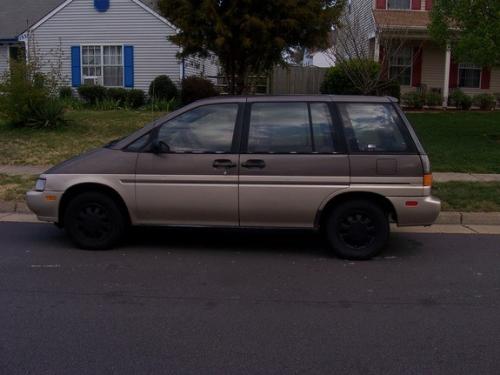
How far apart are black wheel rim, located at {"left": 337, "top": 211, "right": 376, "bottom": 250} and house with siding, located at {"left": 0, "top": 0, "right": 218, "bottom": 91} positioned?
56.9 ft

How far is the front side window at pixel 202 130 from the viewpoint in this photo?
21.1ft

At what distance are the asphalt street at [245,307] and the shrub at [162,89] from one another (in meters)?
15.6

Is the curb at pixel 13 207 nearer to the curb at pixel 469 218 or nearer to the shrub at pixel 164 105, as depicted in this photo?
the curb at pixel 469 218

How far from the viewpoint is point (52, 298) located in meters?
5.11

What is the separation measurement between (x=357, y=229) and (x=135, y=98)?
17.2 m

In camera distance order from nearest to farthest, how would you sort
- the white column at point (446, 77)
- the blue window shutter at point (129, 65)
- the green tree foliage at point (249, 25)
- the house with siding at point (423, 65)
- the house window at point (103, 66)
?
1. the green tree foliage at point (249, 25)
2. the white column at point (446, 77)
3. the blue window shutter at point (129, 65)
4. the house window at point (103, 66)
5. the house with siding at point (423, 65)

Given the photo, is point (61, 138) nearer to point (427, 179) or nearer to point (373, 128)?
point (373, 128)

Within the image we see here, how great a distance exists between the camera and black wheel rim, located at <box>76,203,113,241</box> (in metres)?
6.55

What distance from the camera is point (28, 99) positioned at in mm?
14688

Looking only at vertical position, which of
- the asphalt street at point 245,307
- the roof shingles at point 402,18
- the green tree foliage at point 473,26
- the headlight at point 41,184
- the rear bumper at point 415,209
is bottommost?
the asphalt street at point 245,307

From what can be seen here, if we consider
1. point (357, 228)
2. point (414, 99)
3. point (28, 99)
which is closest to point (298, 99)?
point (357, 228)

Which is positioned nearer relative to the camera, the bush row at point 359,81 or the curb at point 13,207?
the curb at point 13,207

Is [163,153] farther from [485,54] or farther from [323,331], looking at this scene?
[485,54]

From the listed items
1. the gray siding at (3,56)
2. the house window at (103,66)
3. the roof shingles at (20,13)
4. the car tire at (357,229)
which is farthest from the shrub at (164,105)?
the car tire at (357,229)
